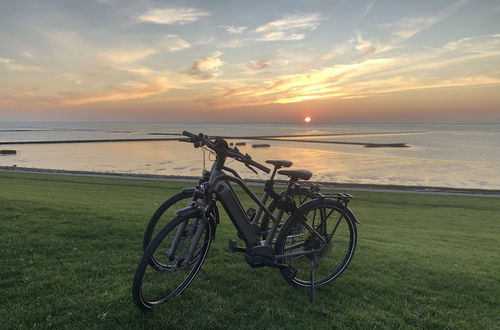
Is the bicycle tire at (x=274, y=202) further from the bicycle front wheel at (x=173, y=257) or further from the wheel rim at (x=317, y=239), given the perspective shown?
the bicycle front wheel at (x=173, y=257)

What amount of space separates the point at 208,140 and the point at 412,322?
11.0ft

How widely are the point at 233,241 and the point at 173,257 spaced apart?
80 cm

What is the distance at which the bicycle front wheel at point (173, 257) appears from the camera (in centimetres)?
356

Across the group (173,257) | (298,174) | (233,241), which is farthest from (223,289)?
(298,174)

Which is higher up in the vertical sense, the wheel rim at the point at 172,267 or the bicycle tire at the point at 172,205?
the bicycle tire at the point at 172,205

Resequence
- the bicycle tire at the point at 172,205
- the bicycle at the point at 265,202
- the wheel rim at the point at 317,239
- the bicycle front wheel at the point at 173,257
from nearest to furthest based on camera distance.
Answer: the bicycle front wheel at the point at 173,257, the bicycle tire at the point at 172,205, the bicycle at the point at 265,202, the wheel rim at the point at 317,239

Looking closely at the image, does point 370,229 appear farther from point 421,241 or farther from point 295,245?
point 295,245

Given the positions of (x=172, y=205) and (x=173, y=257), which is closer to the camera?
(x=173, y=257)

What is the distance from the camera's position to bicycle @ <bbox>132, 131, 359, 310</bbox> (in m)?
3.84

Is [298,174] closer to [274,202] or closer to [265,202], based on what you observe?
[274,202]

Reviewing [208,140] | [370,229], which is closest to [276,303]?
[208,140]

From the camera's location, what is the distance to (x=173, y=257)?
402 cm

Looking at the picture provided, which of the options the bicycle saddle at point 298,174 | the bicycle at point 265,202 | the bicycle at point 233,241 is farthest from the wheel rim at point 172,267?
the bicycle saddle at point 298,174

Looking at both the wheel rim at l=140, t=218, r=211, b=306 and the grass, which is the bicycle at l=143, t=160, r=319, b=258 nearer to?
the wheel rim at l=140, t=218, r=211, b=306
